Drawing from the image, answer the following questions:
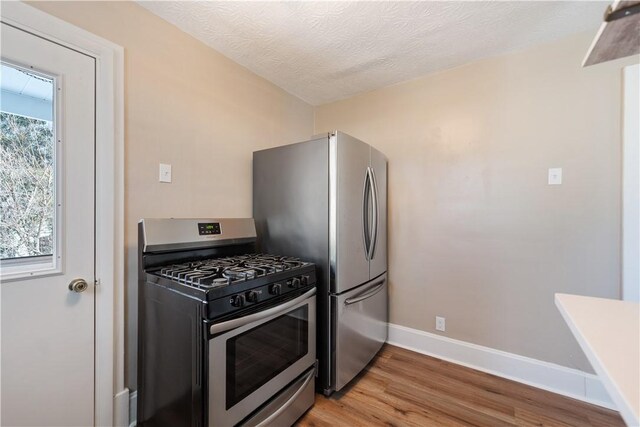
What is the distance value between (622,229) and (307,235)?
6.55 ft

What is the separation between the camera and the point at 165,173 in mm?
1670

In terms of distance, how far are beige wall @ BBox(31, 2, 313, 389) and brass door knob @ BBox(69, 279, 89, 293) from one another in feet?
0.66

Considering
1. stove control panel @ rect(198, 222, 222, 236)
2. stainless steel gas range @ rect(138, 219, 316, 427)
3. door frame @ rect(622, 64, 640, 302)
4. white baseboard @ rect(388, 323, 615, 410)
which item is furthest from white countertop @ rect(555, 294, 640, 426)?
stove control panel @ rect(198, 222, 222, 236)

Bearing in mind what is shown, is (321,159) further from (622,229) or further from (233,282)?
(622,229)

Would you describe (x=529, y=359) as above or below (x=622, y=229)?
below

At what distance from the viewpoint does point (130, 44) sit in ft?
4.97

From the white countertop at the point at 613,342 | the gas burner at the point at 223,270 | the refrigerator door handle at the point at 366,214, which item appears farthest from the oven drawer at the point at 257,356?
the white countertop at the point at 613,342

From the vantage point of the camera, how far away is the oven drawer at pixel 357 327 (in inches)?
69.8

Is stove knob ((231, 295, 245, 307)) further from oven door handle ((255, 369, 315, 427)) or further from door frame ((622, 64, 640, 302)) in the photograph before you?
door frame ((622, 64, 640, 302))

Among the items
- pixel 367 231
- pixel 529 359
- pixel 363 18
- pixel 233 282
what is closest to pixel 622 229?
pixel 529 359

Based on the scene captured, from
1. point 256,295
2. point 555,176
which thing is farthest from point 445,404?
point 555,176

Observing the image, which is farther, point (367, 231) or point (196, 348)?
point (367, 231)

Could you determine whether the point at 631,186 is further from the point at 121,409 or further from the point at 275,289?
the point at 121,409

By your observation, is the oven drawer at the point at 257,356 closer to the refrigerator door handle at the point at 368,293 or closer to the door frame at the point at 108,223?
the refrigerator door handle at the point at 368,293
